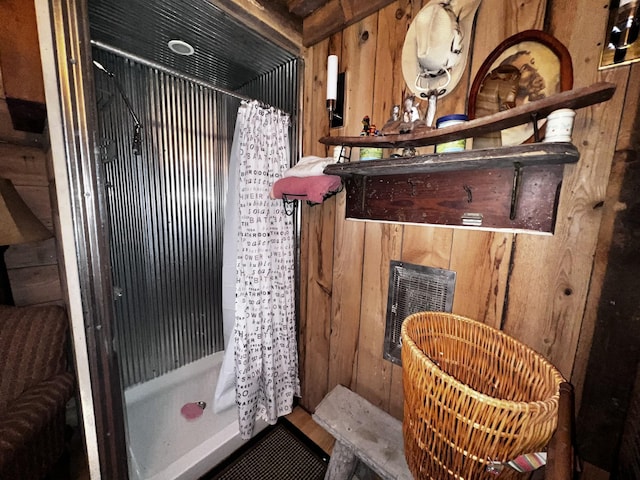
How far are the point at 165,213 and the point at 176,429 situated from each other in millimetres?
1349

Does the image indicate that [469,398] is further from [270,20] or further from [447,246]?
[270,20]

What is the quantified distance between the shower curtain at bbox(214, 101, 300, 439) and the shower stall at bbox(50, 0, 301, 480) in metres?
0.16

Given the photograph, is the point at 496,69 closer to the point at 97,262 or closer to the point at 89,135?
the point at 89,135

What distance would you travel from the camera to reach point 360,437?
96 centimetres

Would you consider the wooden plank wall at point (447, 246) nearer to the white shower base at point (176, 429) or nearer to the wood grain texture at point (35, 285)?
the white shower base at point (176, 429)

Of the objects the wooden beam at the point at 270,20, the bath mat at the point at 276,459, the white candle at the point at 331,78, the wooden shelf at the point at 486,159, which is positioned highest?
the wooden beam at the point at 270,20

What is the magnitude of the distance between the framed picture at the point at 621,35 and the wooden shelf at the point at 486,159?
0.94ft

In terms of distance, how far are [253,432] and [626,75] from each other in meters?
2.17

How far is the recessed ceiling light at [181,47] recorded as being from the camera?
1.24 m

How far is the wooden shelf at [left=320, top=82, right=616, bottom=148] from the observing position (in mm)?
546

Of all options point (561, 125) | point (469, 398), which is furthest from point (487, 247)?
point (469, 398)

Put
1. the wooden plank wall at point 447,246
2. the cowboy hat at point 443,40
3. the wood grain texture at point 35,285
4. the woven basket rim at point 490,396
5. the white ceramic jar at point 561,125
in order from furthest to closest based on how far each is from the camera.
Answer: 1. the wood grain texture at point 35,285
2. the cowboy hat at point 443,40
3. the wooden plank wall at point 447,246
4. the white ceramic jar at point 561,125
5. the woven basket rim at point 490,396

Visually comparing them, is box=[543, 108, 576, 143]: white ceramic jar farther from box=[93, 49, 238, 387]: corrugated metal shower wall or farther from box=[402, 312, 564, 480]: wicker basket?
box=[93, 49, 238, 387]: corrugated metal shower wall

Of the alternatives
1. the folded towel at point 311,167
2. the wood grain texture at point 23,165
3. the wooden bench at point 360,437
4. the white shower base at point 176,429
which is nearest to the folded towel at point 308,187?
the folded towel at point 311,167
